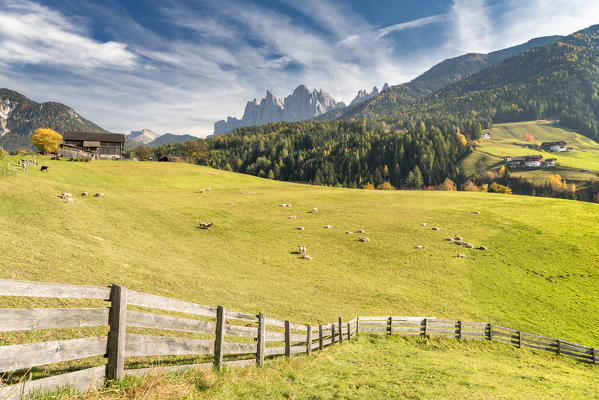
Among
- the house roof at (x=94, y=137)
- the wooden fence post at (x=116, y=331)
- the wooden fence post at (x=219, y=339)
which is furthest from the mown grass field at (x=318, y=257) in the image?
the house roof at (x=94, y=137)

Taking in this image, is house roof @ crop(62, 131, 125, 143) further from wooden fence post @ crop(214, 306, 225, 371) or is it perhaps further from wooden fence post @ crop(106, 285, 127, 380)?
wooden fence post @ crop(106, 285, 127, 380)

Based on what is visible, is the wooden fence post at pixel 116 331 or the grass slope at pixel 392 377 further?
the grass slope at pixel 392 377

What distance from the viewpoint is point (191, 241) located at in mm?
37125

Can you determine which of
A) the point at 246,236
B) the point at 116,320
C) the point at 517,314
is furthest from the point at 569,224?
the point at 116,320

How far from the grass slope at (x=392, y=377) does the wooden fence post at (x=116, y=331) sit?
1.43ft

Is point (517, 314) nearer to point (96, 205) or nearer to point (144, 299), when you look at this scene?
point (144, 299)

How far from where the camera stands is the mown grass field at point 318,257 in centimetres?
2073

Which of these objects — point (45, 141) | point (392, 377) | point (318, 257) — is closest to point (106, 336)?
point (392, 377)

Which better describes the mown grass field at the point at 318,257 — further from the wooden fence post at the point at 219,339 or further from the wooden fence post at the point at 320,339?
the wooden fence post at the point at 320,339

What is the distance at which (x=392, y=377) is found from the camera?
45.3 feet

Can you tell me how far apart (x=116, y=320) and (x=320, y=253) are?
113 ft

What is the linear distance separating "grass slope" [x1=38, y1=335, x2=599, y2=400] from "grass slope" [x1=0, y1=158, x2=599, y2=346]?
14.8 ft

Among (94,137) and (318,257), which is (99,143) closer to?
(94,137)

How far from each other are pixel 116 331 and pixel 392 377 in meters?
12.5
